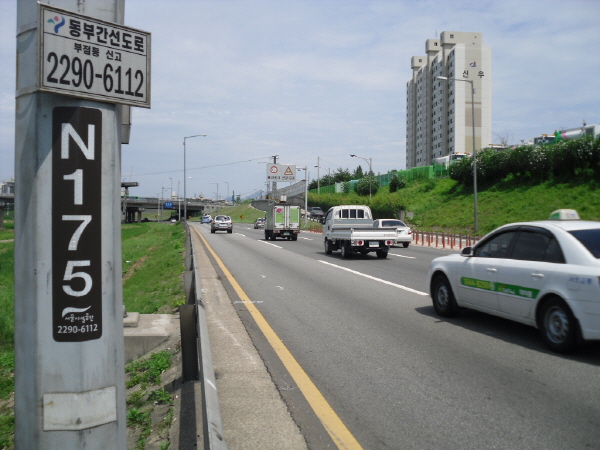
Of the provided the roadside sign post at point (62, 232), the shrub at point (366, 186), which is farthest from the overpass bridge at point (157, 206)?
the roadside sign post at point (62, 232)

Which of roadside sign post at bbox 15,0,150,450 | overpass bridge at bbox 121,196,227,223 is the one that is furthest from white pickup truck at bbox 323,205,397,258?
overpass bridge at bbox 121,196,227,223

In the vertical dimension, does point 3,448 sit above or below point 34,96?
below

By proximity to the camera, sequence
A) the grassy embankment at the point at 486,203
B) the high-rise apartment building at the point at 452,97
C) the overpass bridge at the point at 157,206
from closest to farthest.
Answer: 1. the grassy embankment at the point at 486,203
2. the high-rise apartment building at the point at 452,97
3. the overpass bridge at the point at 157,206

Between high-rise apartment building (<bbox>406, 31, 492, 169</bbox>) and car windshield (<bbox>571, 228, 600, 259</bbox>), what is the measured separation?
98.0 metres

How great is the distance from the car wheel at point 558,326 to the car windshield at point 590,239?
0.71 metres

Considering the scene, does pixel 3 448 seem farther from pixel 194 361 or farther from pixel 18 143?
pixel 18 143

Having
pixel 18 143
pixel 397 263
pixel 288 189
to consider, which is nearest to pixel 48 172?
pixel 18 143

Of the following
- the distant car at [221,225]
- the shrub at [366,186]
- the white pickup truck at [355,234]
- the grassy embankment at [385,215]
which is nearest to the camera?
the grassy embankment at [385,215]

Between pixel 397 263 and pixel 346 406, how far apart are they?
47.5 ft

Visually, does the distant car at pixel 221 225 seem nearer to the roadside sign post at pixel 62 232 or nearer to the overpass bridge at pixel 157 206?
the roadside sign post at pixel 62 232

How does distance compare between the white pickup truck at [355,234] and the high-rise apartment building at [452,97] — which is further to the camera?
the high-rise apartment building at [452,97]

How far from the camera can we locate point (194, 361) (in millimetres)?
5625

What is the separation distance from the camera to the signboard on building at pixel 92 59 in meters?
2.71

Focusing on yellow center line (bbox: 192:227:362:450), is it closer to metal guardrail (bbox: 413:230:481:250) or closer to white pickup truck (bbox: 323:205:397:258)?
white pickup truck (bbox: 323:205:397:258)
